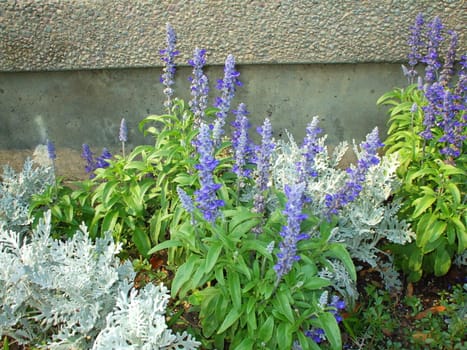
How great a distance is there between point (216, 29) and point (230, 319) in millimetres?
2328

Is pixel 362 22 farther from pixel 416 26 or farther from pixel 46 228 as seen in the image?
pixel 46 228

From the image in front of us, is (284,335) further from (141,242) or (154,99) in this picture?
(154,99)

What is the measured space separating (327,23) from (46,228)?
8.33 feet

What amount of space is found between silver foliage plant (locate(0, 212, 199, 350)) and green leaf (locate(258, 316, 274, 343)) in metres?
0.34

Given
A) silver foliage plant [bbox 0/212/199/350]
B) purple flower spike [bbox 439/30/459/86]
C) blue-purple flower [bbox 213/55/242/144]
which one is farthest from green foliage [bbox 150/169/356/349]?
purple flower spike [bbox 439/30/459/86]

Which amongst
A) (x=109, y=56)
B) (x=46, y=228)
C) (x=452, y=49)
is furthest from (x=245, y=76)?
(x=46, y=228)

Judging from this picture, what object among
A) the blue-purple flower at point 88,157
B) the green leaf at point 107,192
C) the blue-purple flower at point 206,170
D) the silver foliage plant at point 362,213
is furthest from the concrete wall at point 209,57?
the blue-purple flower at point 206,170

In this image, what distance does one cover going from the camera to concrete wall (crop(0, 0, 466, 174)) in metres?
4.09

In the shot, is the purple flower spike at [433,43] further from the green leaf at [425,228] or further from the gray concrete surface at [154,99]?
the green leaf at [425,228]

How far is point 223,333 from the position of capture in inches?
119

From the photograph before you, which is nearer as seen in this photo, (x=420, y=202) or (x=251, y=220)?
(x=251, y=220)

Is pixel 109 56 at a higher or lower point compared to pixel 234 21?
lower

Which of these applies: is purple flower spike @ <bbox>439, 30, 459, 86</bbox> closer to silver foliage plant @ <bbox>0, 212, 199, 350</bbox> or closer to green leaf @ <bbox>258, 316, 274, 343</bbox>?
green leaf @ <bbox>258, 316, 274, 343</bbox>

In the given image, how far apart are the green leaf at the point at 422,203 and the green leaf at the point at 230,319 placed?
4.51 feet
